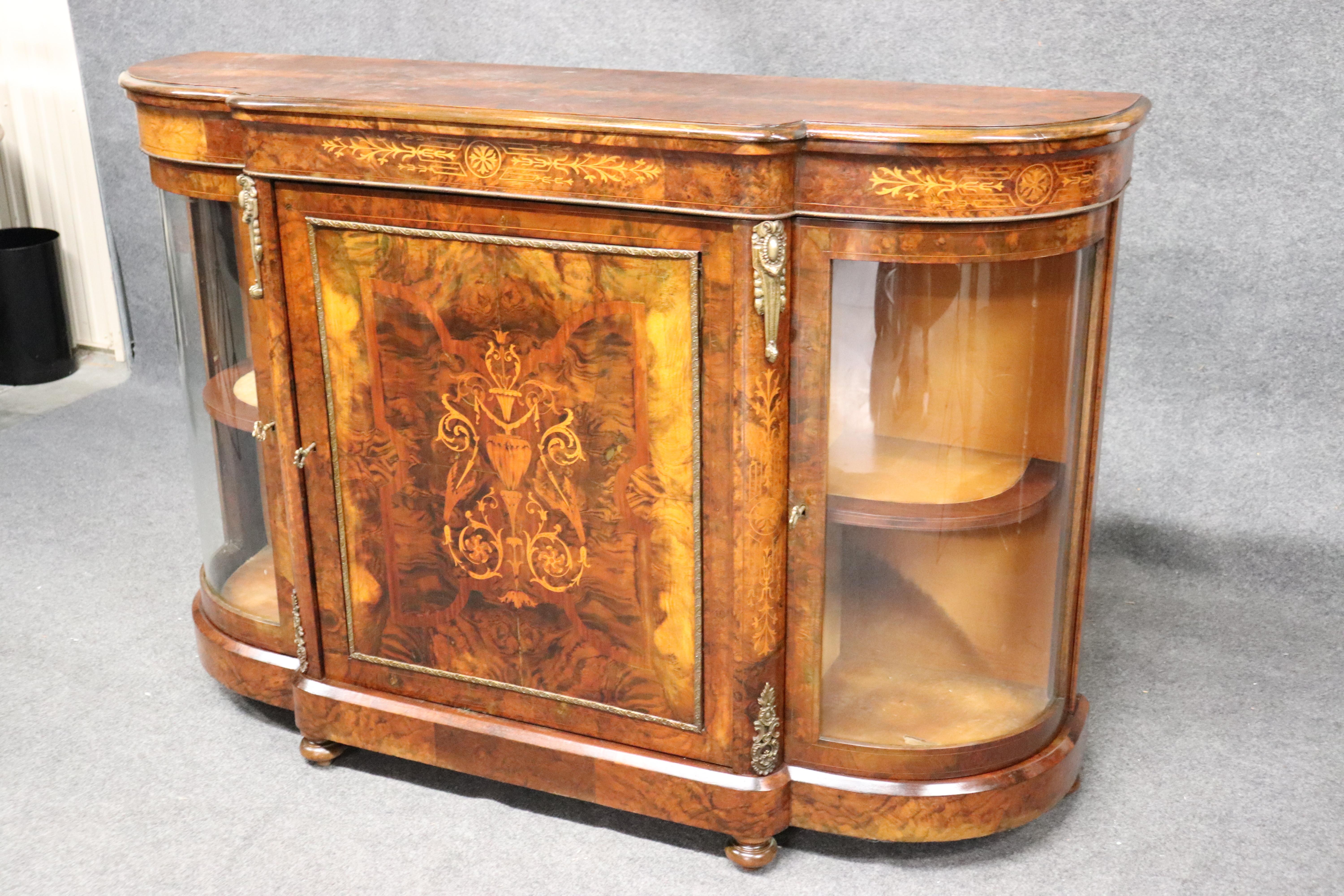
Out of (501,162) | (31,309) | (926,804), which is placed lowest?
(926,804)

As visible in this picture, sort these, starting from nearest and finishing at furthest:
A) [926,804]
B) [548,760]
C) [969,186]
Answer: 1. [969,186]
2. [926,804]
3. [548,760]

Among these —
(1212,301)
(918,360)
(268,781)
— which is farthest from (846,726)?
(1212,301)

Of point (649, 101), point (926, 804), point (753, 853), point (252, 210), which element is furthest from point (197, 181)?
point (926, 804)

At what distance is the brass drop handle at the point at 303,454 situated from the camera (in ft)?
6.22

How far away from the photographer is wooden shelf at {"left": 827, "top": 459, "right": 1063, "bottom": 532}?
1.72m

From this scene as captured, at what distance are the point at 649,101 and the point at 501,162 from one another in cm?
19

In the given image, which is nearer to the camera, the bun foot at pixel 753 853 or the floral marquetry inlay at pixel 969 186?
the floral marquetry inlay at pixel 969 186

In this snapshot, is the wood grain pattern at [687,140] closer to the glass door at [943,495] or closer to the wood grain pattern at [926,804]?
the glass door at [943,495]

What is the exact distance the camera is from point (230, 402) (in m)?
2.05

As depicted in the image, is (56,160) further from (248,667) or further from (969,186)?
(969,186)

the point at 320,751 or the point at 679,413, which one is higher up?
the point at 679,413

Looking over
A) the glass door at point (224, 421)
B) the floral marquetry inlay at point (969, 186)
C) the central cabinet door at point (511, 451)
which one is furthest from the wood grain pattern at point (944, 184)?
the glass door at point (224, 421)

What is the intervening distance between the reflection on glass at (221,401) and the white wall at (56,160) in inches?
60.7

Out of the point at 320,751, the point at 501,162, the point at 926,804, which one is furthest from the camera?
the point at 320,751
